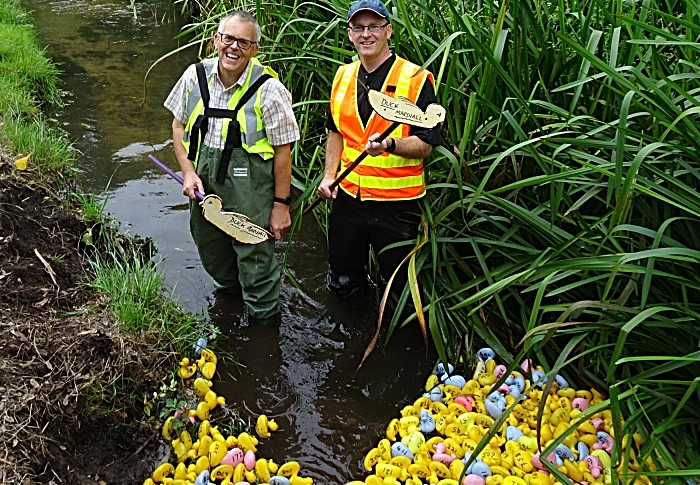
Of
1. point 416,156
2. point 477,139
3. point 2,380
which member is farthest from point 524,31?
point 2,380

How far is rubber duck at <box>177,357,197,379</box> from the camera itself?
2746 mm

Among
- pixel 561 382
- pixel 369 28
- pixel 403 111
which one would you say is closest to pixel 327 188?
pixel 403 111

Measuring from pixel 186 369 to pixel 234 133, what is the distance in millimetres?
978

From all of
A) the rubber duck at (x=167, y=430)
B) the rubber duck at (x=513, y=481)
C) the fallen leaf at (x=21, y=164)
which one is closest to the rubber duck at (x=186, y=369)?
the rubber duck at (x=167, y=430)

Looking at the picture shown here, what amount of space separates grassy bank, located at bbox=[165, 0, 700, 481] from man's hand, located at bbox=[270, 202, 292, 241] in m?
0.59

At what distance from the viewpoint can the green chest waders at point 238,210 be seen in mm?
2723

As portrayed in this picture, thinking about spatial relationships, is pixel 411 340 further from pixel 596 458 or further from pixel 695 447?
pixel 695 447

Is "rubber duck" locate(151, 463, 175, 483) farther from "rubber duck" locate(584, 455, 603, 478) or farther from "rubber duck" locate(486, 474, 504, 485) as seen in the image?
"rubber duck" locate(584, 455, 603, 478)

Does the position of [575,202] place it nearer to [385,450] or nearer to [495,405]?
[495,405]

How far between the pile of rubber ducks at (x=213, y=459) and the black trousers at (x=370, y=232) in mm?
842

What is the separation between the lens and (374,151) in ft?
8.31

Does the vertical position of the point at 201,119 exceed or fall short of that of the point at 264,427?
it exceeds it

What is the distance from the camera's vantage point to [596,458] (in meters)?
2.36

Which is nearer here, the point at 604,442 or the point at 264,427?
the point at 604,442
